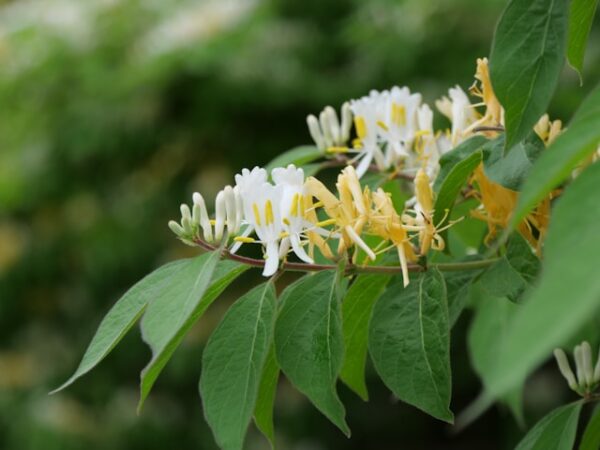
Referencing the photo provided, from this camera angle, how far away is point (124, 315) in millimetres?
497

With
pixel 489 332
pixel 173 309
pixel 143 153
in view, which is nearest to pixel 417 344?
pixel 173 309

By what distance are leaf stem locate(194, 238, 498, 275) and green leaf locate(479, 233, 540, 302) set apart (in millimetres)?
A: 18

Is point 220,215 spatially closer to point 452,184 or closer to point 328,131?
point 452,184

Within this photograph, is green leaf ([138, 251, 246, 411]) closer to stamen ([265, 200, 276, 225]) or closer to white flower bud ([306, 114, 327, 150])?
stamen ([265, 200, 276, 225])

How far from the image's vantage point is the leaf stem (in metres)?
0.52

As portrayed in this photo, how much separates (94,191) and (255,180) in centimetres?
292

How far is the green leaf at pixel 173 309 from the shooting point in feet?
1.37

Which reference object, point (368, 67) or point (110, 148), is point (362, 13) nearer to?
point (368, 67)

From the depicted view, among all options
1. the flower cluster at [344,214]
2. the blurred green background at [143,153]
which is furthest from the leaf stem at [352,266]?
the blurred green background at [143,153]

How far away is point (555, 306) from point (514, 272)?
0.99 ft

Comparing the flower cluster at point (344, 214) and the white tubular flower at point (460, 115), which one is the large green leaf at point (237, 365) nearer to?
the flower cluster at point (344, 214)

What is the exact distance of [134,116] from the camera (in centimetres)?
312

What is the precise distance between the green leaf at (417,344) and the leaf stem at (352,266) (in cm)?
1

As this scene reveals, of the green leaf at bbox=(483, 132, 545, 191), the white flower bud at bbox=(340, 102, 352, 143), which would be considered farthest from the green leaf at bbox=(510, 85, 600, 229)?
the white flower bud at bbox=(340, 102, 352, 143)
